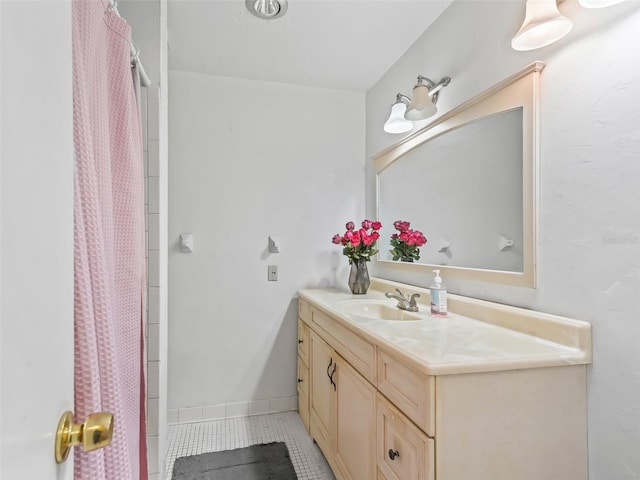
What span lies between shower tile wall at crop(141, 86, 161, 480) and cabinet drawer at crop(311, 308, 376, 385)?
0.77m

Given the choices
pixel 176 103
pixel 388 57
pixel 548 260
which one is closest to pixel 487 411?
pixel 548 260

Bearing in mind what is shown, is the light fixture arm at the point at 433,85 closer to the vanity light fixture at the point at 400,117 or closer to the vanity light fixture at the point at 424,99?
the vanity light fixture at the point at 424,99

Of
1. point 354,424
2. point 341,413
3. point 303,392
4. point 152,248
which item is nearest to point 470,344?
point 354,424

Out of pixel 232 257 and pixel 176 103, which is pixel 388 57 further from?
pixel 232 257

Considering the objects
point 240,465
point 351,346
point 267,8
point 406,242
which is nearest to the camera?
point 351,346

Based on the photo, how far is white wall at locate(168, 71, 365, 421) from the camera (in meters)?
2.30

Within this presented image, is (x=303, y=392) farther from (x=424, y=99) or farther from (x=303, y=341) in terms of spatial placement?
(x=424, y=99)

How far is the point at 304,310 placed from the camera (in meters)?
2.27

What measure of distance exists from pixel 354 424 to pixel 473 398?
62 centimetres

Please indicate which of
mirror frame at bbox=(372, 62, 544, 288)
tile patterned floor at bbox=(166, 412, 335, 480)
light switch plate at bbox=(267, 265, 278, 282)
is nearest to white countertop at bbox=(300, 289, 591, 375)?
mirror frame at bbox=(372, 62, 544, 288)

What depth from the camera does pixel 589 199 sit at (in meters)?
1.08

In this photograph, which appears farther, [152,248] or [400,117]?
[400,117]

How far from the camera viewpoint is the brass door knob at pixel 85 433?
0.44m

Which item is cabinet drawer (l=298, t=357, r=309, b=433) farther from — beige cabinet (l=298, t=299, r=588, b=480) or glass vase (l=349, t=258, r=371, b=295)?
beige cabinet (l=298, t=299, r=588, b=480)
